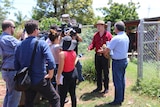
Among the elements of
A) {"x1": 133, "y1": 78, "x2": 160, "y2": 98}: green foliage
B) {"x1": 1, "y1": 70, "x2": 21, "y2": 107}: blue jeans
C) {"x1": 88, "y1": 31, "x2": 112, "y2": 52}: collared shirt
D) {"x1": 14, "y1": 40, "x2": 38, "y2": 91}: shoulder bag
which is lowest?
{"x1": 133, "y1": 78, "x2": 160, "y2": 98}: green foliage

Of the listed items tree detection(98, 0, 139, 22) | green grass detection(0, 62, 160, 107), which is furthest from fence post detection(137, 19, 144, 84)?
tree detection(98, 0, 139, 22)

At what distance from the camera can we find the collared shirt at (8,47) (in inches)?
184

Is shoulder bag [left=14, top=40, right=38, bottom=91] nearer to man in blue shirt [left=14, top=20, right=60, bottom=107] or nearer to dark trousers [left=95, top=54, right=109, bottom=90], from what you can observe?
man in blue shirt [left=14, top=20, right=60, bottom=107]

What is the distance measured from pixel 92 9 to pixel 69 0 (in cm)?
356

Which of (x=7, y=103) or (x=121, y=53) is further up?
(x=121, y=53)

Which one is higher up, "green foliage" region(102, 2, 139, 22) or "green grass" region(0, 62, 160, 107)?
"green foliage" region(102, 2, 139, 22)

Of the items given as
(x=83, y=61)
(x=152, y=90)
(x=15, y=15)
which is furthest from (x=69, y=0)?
(x=152, y=90)

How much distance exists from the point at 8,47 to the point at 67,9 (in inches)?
1178

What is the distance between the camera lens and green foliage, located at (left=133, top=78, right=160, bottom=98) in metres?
6.16

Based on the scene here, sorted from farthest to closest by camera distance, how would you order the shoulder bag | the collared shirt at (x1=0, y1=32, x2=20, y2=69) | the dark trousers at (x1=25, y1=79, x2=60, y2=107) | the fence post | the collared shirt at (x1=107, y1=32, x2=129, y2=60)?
Answer: the fence post < the collared shirt at (x1=107, y1=32, x2=129, y2=60) < the collared shirt at (x1=0, y1=32, x2=20, y2=69) < the dark trousers at (x1=25, y1=79, x2=60, y2=107) < the shoulder bag

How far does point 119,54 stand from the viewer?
558 cm

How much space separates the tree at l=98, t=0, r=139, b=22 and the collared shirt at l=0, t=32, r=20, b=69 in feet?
92.2

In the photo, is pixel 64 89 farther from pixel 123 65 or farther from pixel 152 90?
pixel 152 90

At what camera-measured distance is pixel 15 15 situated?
35.3 m
